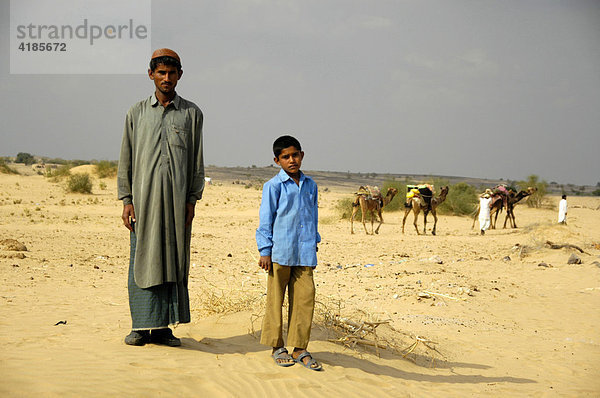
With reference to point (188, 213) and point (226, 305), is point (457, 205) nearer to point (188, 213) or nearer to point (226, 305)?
point (226, 305)

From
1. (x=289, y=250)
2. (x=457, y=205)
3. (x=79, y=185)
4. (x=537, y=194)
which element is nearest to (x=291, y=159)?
(x=289, y=250)

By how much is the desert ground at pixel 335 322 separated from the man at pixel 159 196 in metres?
0.39

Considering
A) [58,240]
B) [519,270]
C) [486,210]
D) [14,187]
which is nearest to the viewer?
[519,270]

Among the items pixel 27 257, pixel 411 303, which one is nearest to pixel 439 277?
pixel 411 303

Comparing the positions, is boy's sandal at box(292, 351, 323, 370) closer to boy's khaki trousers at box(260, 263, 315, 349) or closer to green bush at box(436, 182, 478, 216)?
boy's khaki trousers at box(260, 263, 315, 349)

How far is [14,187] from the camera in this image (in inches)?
1170

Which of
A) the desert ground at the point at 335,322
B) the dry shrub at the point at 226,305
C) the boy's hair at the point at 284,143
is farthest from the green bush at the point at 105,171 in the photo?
the boy's hair at the point at 284,143

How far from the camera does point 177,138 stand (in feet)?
15.3

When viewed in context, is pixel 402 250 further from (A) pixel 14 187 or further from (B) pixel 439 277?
(A) pixel 14 187

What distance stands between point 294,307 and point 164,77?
7.04ft

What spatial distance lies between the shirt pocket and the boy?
0.78 m

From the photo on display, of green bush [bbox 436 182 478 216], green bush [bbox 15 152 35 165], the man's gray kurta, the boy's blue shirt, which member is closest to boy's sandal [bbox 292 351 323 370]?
the boy's blue shirt

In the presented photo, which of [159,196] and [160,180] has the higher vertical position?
[160,180]

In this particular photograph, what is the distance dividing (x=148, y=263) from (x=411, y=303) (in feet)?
18.1
